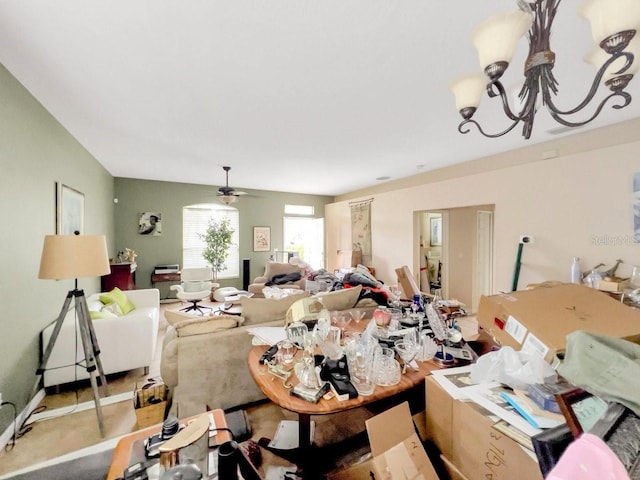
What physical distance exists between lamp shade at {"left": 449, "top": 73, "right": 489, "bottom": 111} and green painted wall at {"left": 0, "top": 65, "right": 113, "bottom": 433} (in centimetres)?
294

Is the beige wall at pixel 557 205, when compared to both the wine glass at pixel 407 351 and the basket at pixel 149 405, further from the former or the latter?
the basket at pixel 149 405

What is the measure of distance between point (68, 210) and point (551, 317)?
4.38 meters

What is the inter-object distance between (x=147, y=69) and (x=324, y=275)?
12.3ft

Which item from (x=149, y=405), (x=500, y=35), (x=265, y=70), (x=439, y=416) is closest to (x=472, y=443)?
(x=439, y=416)

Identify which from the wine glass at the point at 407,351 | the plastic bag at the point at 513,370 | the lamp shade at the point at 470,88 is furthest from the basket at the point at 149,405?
the lamp shade at the point at 470,88

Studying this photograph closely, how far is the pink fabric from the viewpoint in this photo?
41 centimetres

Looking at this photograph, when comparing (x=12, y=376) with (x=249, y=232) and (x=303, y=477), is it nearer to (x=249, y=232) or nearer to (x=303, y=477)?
(x=303, y=477)

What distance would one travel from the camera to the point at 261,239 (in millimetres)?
7027

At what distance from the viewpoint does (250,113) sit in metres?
2.64

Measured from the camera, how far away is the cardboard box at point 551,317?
1.17 meters

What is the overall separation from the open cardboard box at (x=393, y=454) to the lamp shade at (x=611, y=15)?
5.25 ft

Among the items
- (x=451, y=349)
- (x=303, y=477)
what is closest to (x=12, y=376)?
(x=303, y=477)

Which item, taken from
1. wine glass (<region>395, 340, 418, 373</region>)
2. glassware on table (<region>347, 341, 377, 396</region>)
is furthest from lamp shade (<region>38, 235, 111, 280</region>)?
wine glass (<region>395, 340, 418, 373</region>)

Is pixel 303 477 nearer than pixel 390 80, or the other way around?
pixel 303 477
